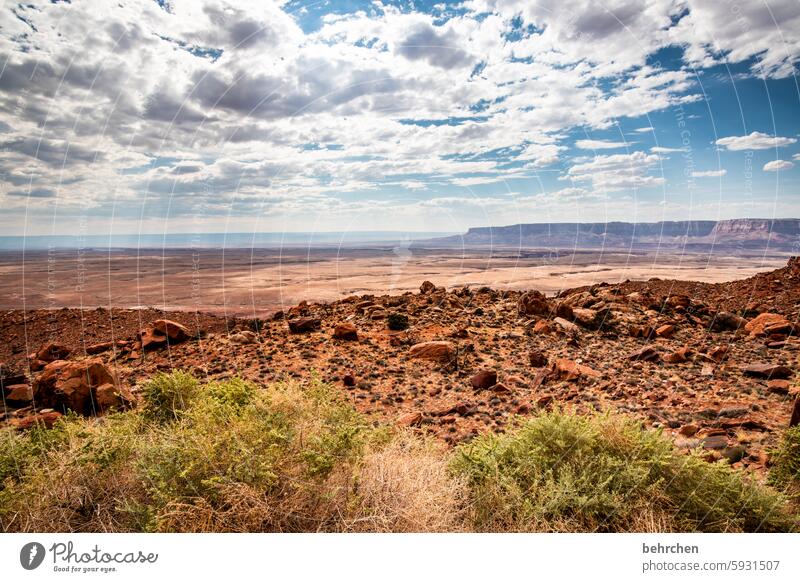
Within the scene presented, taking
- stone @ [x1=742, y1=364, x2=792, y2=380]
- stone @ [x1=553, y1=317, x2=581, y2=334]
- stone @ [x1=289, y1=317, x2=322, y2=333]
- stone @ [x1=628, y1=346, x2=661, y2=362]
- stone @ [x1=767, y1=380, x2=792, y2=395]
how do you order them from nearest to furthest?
stone @ [x1=767, y1=380, x2=792, y2=395], stone @ [x1=742, y1=364, x2=792, y2=380], stone @ [x1=628, y1=346, x2=661, y2=362], stone @ [x1=289, y1=317, x2=322, y2=333], stone @ [x1=553, y1=317, x2=581, y2=334]

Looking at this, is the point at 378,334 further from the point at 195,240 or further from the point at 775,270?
the point at 775,270

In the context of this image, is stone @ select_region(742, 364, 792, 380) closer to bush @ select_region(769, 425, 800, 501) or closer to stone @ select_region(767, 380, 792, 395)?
stone @ select_region(767, 380, 792, 395)

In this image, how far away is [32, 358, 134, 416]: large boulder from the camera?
7.32m

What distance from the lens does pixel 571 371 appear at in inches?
340

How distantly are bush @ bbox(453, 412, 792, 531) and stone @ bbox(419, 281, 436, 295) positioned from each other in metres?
10.8

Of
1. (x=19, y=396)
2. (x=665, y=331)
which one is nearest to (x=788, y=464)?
(x=665, y=331)

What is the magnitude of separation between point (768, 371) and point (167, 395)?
39.6ft

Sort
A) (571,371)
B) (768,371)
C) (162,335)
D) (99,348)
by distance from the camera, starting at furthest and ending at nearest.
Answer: (99,348)
(162,335)
(571,371)
(768,371)

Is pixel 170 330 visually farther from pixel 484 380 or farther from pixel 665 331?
pixel 665 331

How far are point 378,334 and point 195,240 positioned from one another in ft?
17.9

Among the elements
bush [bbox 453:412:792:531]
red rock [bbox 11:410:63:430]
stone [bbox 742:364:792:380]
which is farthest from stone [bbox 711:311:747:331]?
red rock [bbox 11:410:63:430]

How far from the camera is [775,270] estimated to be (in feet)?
60.3

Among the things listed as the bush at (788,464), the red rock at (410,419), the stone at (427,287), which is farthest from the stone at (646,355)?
the stone at (427,287)

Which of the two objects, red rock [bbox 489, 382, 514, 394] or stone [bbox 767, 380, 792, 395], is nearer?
stone [bbox 767, 380, 792, 395]
